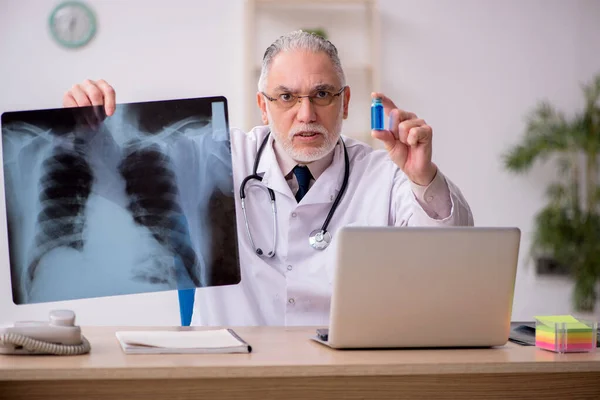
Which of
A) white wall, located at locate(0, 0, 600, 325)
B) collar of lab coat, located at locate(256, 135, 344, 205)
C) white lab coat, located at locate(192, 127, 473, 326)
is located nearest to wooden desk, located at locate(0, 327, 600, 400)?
white lab coat, located at locate(192, 127, 473, 326)

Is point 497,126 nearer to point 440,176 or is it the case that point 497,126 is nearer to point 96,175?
point 440,176

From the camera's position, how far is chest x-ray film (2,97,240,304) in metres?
1.72

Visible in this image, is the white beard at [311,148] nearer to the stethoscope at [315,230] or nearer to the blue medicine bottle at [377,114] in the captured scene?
the stethoscope at [315,230]

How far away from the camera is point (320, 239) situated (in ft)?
7.01

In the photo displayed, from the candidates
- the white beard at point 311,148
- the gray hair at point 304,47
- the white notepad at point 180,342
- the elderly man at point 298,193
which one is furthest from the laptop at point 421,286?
the gray hair at point 304,47

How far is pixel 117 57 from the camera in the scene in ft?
14.0

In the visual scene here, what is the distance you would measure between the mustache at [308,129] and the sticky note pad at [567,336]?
36.9 inches

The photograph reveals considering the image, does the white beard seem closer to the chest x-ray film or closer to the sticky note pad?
the chest x-ray film

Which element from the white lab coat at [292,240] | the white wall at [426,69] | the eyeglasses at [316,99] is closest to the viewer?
the white lab coat at [292,240]

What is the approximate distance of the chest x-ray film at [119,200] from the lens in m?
1.72

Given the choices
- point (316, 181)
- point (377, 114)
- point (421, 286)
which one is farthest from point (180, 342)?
point (316, 181)

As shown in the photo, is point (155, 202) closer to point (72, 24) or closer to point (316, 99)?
point (316, 99)

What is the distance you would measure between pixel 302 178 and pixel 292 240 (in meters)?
0.21

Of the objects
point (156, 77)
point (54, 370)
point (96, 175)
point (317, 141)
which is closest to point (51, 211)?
point (96, 175)
